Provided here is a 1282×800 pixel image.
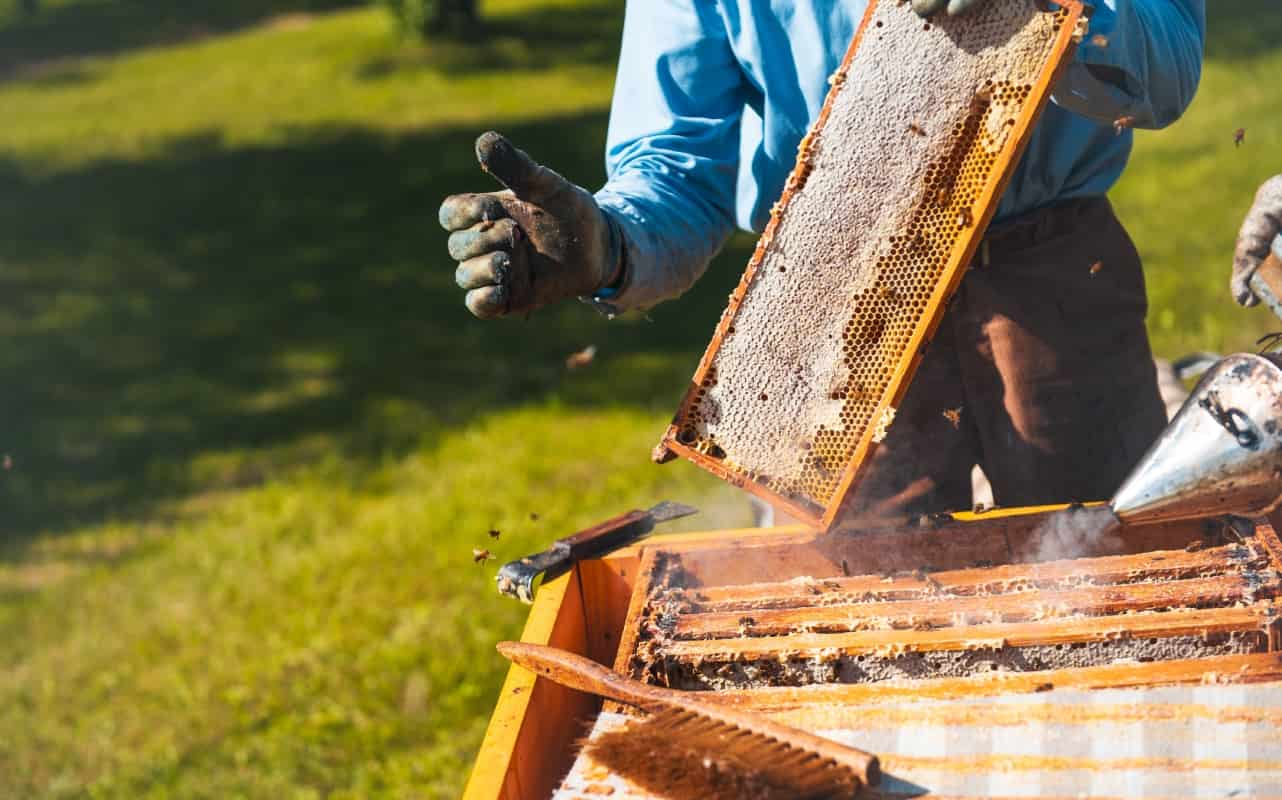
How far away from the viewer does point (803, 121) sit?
7.62 feet

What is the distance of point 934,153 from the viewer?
1879 mm

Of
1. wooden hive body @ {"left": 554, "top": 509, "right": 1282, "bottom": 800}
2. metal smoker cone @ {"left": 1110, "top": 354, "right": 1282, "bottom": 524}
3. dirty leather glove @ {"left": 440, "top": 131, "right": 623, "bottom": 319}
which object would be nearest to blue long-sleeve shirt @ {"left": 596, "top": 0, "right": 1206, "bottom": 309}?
dirty leather glove @ {"left": 440, "top": 131, "right": 623, "bottom": 319}

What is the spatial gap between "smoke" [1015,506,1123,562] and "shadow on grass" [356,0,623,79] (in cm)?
939

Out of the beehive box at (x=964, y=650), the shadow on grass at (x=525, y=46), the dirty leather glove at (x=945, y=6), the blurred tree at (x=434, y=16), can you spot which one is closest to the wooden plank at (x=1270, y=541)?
the beehive box at (x=964, y=650)

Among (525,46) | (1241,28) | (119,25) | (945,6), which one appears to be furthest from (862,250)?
(119,25)

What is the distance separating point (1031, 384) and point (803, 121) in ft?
2.12

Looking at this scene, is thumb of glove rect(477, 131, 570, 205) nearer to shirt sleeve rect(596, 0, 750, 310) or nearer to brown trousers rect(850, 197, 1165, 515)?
shirt sleeve rect(596, 0, 750, 310)

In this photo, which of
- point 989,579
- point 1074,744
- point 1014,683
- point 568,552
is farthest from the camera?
point 568,552

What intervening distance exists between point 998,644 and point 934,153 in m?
0.71

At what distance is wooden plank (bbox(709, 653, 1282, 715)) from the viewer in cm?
156

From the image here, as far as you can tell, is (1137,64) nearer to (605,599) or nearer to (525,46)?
(605,599)

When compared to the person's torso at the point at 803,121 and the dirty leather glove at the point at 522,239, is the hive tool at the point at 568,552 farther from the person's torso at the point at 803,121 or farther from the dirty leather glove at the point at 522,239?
the person's torso at the point at 803,121

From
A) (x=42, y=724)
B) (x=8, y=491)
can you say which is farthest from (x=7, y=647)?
(x=8, y=491)

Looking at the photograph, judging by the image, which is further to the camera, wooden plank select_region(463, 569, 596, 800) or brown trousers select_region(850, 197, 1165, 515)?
brown trousers select_region(850, 197, 1165, 515)
